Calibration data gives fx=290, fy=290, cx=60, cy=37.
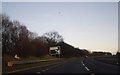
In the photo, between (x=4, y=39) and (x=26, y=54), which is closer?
(x=4, y=39)

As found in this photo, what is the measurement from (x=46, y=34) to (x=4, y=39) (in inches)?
3568

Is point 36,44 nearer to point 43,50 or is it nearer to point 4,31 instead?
point 43,50

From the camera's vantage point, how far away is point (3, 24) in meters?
73.9

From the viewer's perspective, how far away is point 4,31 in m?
73.0

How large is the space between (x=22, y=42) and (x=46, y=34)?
83.0m

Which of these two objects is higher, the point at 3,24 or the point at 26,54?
the point at 3,24

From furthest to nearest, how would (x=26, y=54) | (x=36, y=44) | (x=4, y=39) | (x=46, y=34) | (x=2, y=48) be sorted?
(x=46, y=34), (x=36, y=44), (x=26, y=54), (x=4, y=39), (x=2, y=48)

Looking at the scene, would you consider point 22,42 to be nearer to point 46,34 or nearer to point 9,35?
point 9,35

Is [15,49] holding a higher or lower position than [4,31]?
lower

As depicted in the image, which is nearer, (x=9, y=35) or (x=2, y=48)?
(x=2, y=48)

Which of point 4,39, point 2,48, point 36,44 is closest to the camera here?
point 2,48

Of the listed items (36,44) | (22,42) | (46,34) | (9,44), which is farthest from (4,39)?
(46,34)

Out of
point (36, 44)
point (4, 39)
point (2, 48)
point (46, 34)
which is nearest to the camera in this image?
point (2, 48)

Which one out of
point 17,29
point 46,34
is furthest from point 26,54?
point 46,34
